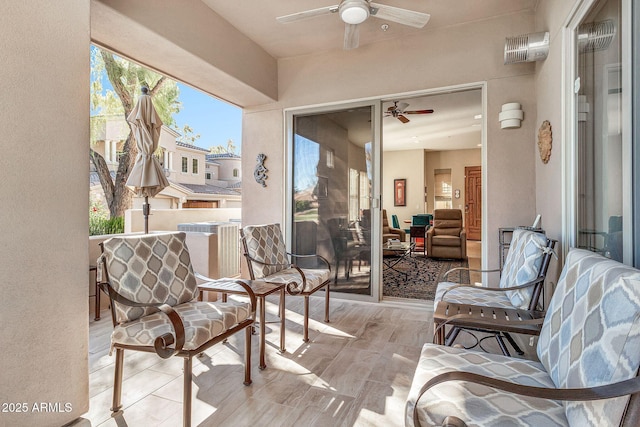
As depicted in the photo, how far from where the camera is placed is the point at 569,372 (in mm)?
1128

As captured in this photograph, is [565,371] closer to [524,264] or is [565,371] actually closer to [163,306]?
[524,264]

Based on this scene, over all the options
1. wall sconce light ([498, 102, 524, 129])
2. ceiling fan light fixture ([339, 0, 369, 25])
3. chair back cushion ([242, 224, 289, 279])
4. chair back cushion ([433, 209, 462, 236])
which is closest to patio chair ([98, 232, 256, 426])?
chair back cushion ([242, 224, 289, 279])

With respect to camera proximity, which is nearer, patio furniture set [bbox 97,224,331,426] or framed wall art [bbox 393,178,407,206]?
patio furniture set [bbox 97,224,331,426]

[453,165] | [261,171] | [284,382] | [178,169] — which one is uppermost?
[178,169]

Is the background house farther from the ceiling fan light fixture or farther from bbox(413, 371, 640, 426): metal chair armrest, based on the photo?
bbox(413, 371, 640, 426): metal chair armrest

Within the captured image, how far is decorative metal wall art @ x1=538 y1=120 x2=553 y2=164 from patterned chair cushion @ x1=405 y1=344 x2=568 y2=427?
210cm

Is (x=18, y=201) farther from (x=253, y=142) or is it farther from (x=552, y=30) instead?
(x=552, y=30)

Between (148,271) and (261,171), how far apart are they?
276 cm

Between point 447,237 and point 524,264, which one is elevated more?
point 524,264

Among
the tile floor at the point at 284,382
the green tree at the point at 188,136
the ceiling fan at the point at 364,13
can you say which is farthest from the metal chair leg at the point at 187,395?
the green tree at the point at 188,136

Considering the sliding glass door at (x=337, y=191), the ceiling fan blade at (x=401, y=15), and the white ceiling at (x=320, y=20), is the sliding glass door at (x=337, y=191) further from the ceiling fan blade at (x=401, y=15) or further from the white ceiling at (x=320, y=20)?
the ceiling fan blade at (x=401, y=15)

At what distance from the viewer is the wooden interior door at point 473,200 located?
393 inches

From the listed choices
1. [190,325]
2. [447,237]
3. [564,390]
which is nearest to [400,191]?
[447,237]

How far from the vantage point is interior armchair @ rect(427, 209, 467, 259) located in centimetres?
686
